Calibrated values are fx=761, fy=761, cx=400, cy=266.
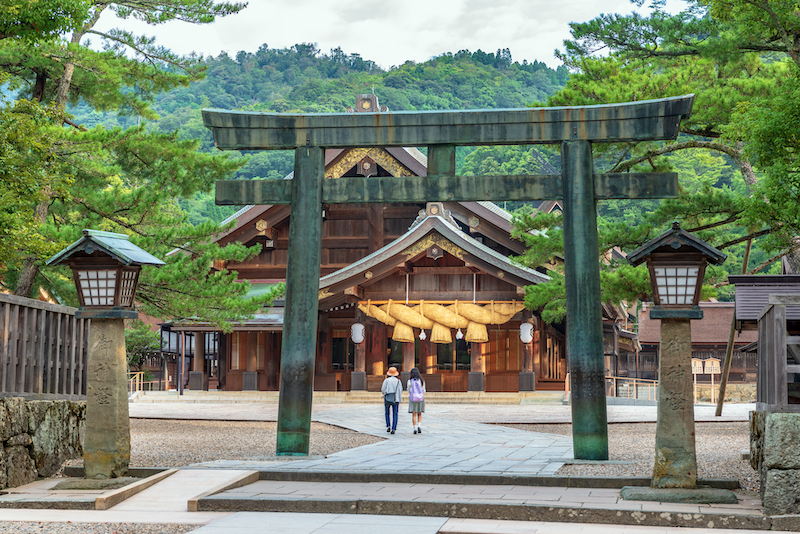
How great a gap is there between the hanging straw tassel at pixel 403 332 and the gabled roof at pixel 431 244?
1.81 meters

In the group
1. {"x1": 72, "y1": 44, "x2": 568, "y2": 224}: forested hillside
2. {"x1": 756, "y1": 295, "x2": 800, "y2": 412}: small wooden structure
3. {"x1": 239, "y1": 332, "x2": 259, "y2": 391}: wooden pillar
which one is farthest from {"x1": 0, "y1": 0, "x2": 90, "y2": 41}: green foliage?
{"x1": 72, "y1": 44, "x2": 568, "y2": 224}: forested hillside

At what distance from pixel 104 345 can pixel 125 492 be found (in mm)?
1531

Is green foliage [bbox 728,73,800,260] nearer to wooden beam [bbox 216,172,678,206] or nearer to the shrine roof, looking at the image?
wooden beam [bbox 216,172,678,206]

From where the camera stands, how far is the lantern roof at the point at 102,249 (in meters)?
7.84

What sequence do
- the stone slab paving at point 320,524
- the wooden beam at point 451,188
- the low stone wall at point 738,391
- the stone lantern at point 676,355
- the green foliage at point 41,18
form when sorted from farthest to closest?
1. the low stone wall at point 738,391
2. the green foliage at point 41,18
3. the wooden beam at point 451,188
4. the stone lantern at point 676,355
5. the stone slab paving at point 320,524

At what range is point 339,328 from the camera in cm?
2769

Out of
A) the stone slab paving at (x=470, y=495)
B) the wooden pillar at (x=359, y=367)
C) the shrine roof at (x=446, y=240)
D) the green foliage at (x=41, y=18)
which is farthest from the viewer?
the wooden pillar at (x=359, y=367)

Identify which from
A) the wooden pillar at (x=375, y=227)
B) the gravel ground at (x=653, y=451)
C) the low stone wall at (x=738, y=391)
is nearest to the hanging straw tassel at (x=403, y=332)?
the wooden pillar at (x=375, y=227)

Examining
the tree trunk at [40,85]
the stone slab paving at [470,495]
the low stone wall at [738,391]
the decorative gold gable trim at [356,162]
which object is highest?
the decorative gold gable trim at [356,162]

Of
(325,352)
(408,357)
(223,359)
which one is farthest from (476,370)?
(223,359)

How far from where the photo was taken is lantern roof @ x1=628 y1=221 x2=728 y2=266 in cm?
736

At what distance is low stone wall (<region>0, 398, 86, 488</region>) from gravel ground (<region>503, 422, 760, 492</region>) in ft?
19.2

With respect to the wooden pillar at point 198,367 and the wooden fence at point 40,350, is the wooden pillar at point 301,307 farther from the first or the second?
the wooden pillar at point 198,367

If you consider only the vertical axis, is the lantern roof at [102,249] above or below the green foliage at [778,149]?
below
